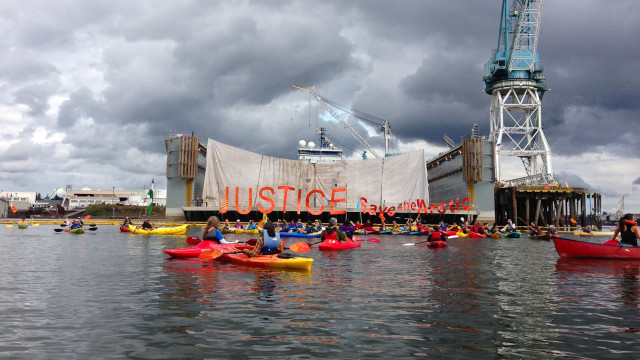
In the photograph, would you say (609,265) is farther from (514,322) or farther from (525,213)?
(525,213)

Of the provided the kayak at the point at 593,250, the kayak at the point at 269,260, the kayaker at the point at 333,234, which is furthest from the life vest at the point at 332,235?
the kayak at the point at 593,250

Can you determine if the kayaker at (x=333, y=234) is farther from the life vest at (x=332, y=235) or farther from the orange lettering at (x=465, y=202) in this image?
the orange lettering at (x=465, y=202)

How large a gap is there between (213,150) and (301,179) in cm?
1739

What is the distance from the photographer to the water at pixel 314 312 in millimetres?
7980

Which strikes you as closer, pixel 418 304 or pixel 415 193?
pixel 418 304

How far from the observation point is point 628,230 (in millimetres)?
21484

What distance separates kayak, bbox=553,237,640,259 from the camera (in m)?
21.7

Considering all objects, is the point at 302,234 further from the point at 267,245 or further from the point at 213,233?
the point at 267,245

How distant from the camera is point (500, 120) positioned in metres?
88.0

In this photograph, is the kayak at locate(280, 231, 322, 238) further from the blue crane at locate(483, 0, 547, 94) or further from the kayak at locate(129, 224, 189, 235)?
the blue crane at locate(483, 0, 547, 94)

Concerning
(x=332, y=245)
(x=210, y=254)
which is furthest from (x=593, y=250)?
(x=210, y=254)

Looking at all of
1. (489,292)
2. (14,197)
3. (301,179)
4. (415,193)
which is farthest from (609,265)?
(14,197)

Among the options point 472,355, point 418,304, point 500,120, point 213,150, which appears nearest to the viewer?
point 472,355

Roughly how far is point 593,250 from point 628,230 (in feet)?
6.03
